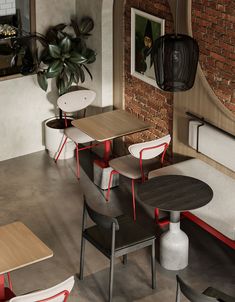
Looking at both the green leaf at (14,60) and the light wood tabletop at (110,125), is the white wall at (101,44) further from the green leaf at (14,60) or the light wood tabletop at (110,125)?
the green leaf at (14,60)

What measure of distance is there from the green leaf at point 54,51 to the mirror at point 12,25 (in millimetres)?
628

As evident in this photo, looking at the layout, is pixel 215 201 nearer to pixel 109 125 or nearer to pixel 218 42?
pixel 218 42

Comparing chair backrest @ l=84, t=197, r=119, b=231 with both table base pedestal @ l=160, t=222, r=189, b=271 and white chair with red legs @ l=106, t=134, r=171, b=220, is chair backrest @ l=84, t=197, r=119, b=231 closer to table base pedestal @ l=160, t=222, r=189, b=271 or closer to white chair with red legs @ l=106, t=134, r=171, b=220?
table base pedestal @ l=160, t=222, r=189, b=271

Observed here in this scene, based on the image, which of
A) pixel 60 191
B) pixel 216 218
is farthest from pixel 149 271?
pixel 60 191

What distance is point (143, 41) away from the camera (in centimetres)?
878

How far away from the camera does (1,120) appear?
9672 millimetres

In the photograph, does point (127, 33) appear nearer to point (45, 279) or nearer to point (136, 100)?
point (136, 100)

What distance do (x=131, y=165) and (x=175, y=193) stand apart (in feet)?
4.58

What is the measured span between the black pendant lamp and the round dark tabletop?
1027 mm

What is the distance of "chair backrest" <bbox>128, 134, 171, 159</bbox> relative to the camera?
802cm

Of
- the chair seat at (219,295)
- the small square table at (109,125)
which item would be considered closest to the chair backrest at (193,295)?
the chair seat at (219,295)

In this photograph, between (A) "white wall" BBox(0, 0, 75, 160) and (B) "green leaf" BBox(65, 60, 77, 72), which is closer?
(B) "green leaf" BBox(65, 60, 77, 72)

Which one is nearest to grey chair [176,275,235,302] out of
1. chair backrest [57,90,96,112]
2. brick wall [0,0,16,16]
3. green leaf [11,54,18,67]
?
chair backrest [57,90,96,112]

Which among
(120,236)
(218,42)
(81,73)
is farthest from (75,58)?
(120,236)
